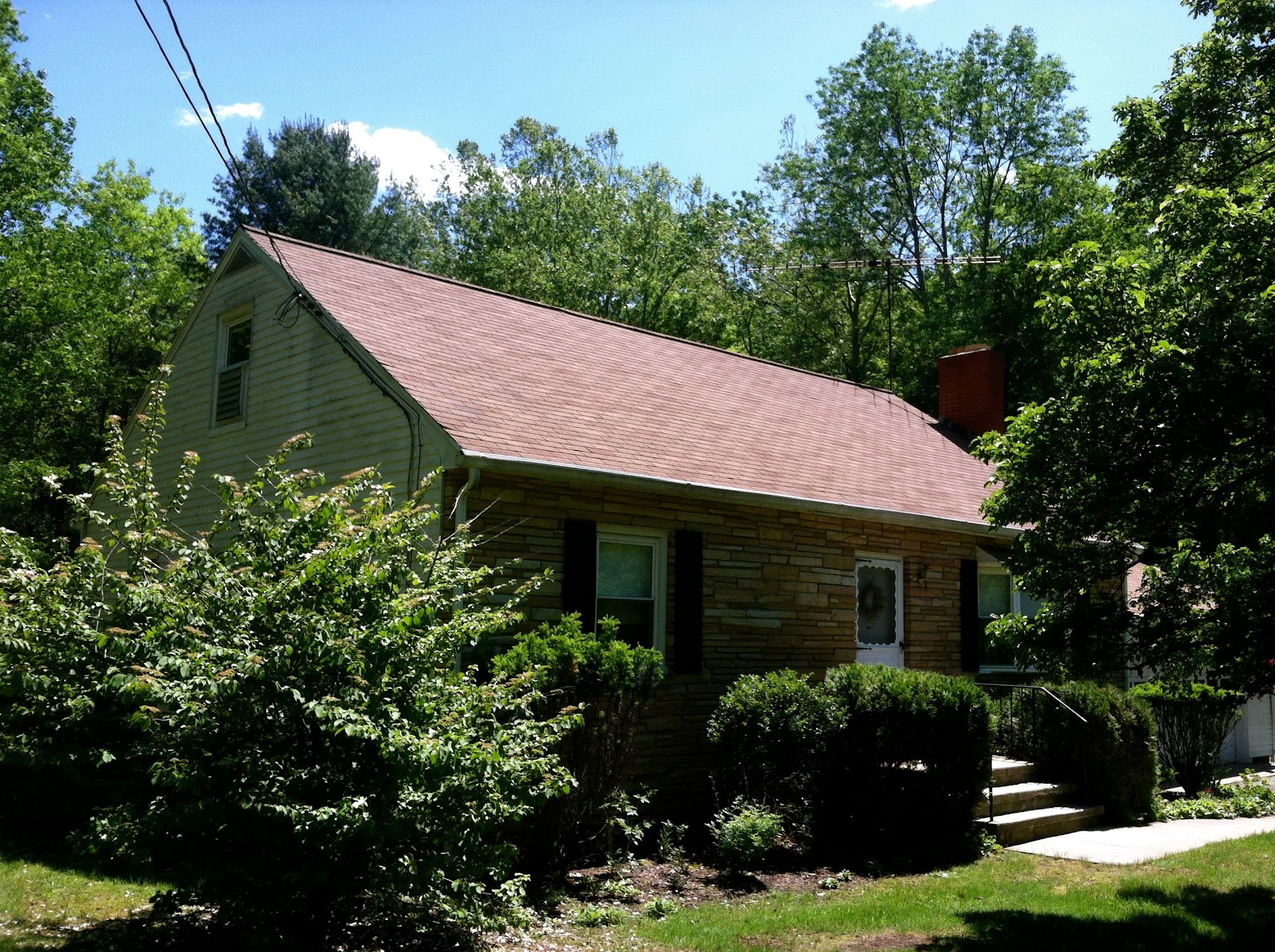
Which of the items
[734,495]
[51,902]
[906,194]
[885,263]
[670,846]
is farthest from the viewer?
[906,194]

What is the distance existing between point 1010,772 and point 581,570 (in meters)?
5.07

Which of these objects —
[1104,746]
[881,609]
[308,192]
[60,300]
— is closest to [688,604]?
[881,609]

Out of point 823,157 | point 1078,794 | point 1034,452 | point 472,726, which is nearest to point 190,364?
point 472,726

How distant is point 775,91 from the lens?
46.3ft

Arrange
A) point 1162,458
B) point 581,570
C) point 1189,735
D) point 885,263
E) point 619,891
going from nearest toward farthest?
point 1162,458
point 619,891
point 581,570
point 1189,735
point 885,263

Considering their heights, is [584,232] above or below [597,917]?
above

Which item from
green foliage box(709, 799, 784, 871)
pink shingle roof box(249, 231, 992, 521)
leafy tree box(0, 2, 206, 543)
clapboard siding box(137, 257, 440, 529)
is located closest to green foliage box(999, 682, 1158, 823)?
pink shingle roof box(249, 231, 992, 521)

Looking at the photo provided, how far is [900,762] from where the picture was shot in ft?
29.6

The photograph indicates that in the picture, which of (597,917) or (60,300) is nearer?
(597,917)

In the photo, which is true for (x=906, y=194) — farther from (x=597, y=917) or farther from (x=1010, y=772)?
(x=597, y=917)

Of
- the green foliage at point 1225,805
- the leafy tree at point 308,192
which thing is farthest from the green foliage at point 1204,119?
the leafy tree at point 308,192

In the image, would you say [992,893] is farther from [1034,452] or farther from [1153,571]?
[1034,452]

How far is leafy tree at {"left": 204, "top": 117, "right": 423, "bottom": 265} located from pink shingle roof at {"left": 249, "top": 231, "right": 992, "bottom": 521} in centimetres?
2410

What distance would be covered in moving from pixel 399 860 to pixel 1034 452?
15.5 feet
